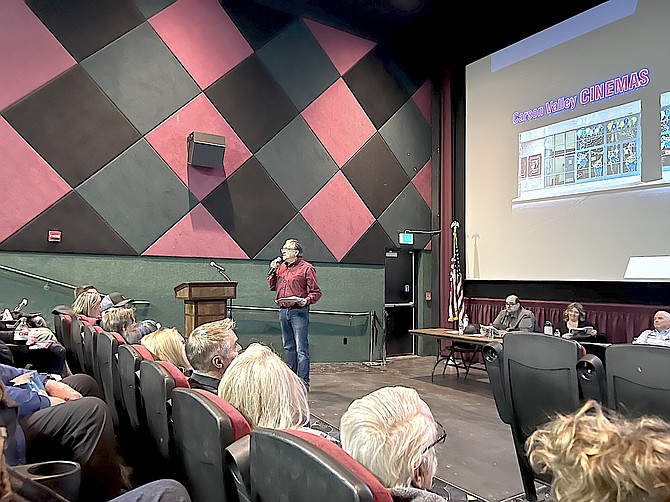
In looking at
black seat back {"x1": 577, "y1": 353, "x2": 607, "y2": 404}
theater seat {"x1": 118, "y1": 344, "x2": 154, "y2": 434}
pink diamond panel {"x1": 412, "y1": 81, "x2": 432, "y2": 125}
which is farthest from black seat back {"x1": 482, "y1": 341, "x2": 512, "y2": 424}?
pink diamond panel {"x1": 412, "y1": 81, "x2": 432, "y2": 125}

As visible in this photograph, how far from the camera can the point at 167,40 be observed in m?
6.37

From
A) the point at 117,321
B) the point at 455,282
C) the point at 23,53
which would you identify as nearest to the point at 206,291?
the point at 117,321

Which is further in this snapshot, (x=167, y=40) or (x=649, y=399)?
(x=167, y=40)

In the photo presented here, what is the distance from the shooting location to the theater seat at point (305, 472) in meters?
0.83

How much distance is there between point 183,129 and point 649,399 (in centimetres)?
572

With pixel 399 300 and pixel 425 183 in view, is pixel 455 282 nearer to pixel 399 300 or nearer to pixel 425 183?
pixel 399 300

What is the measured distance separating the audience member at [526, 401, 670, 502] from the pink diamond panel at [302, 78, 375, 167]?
677 centimetres

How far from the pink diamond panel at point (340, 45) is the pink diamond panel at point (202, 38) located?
110cm

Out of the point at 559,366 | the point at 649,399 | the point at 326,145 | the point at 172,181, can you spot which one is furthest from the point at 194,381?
the point at 326,145

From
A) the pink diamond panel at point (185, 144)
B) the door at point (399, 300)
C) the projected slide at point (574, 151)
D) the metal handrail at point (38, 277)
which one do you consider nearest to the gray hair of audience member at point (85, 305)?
the metal handrail at point (38, 277)

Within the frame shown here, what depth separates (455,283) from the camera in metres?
7.73

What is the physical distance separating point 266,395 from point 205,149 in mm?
5252

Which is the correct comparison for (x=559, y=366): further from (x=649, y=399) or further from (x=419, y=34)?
(x=419, y=34)

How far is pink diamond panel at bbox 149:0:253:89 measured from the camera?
21.0 feet
